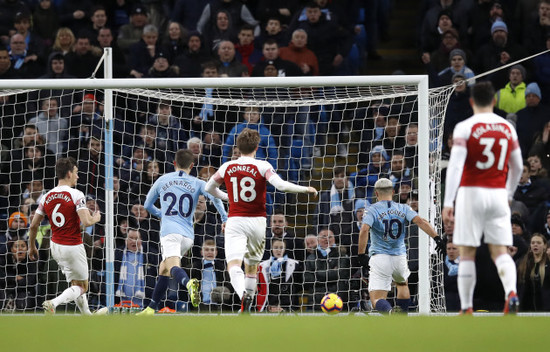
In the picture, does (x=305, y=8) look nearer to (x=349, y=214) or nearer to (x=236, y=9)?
(x=236, y=9)

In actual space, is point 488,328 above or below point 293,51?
below

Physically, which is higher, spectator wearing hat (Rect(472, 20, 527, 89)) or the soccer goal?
spectator wearing hat (Rect(472, 20, 527, 89))

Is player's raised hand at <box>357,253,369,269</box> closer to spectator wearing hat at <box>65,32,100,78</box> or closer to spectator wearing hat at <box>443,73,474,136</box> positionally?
spectator wearing hat at <box>443,73,474,136</box>

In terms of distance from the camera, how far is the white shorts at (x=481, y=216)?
9.02 meters

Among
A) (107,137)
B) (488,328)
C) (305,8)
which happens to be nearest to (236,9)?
(305,8)

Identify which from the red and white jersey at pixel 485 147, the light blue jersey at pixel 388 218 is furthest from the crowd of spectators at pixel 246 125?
the red and white jersey at pixel 485 147

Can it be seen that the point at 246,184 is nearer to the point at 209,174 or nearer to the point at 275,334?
the point at 209,174

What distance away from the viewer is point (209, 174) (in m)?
14.9

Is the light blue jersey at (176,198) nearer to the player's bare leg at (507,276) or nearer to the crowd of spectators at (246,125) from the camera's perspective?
the crowd of spectators at (246,125)

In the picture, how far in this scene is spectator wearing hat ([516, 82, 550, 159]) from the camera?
15.7 m

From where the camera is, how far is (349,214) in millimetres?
14609

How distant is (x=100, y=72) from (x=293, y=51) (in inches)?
142

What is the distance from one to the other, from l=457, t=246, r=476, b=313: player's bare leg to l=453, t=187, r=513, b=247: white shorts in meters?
0.09

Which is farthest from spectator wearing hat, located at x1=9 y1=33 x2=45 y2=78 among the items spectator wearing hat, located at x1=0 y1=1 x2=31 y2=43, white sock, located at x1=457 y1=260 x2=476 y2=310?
white sock, located at x1=457 y1=260 x2=476 y2=310
